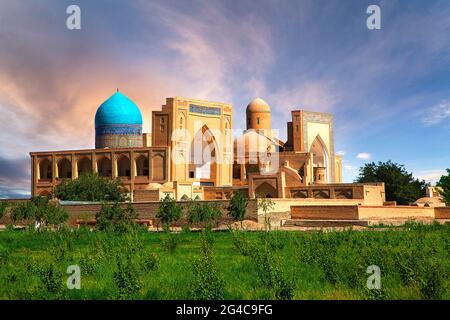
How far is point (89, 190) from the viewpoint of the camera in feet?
96.4

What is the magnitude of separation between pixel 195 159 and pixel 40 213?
14.8 m

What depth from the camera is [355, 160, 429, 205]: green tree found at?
1443 inches

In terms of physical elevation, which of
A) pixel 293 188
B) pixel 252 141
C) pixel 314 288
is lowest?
pixel 314 288

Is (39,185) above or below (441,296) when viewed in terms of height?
above

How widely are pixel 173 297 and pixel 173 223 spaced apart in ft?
55.3

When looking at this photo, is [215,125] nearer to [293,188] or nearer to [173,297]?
[293,188]

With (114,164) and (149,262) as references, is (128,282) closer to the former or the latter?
(149,262)

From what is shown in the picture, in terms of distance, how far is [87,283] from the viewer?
793 centimetres

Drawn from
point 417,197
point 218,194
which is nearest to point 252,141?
point 218,194

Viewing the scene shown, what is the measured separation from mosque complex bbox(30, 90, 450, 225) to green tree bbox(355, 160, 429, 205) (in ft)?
13.9

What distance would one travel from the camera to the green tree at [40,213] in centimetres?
2177

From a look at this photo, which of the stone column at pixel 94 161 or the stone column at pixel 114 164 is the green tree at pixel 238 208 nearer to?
the stone column at pixel 114 164

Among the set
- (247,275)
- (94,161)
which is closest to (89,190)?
(94,161)

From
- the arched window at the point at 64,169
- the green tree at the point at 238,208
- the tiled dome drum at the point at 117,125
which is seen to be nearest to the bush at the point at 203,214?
the green tree at the point at 238,208
